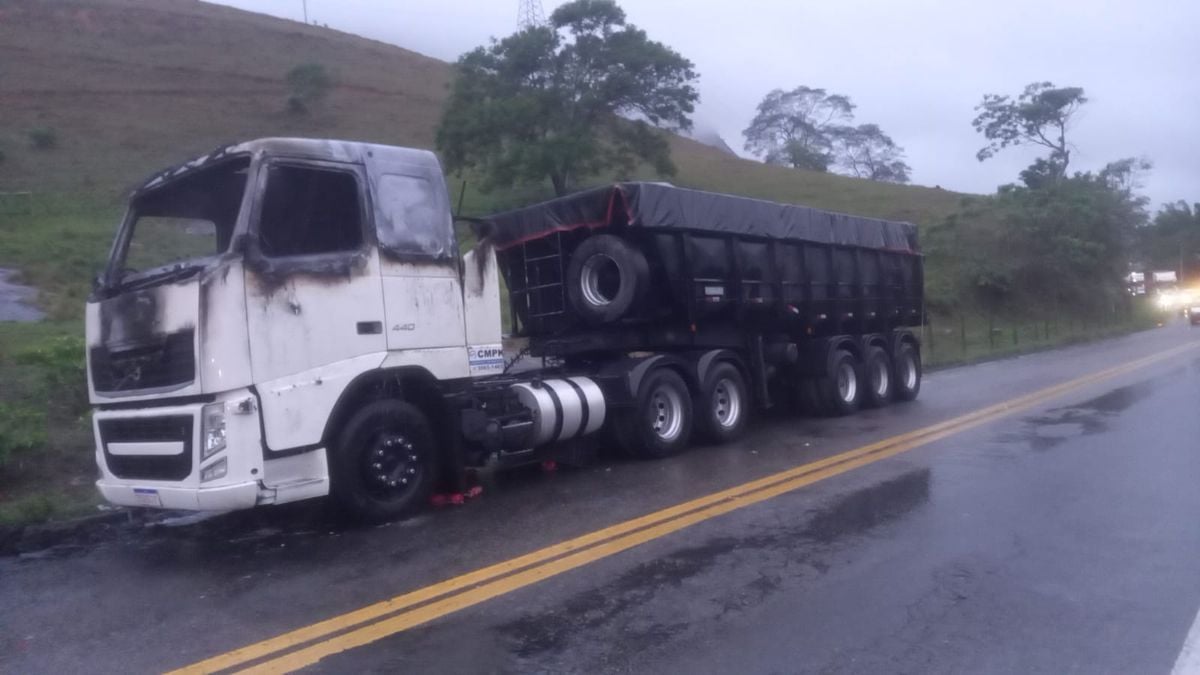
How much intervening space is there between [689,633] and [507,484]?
16.4 feet

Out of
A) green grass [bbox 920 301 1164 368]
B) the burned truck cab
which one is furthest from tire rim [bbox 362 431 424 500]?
green grass [bbox 920 301 1164 368]

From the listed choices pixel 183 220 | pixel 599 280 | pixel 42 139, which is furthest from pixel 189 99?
pixel 183 220

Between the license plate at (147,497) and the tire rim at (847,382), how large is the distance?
33.3ft

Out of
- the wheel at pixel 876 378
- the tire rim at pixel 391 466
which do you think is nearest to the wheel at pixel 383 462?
the tire rim at pixel 391 466

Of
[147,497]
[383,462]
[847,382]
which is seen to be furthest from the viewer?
[847,382]

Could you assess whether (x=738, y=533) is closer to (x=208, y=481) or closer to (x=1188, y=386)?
(x=208, y=481)

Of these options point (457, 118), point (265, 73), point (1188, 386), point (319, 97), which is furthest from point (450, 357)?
point (265, 73)

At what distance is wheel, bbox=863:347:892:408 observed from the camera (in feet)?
53.6

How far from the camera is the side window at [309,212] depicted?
8328mm

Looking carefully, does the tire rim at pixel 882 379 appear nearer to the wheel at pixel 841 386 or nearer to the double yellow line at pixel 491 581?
the wheel at pixel 841 386

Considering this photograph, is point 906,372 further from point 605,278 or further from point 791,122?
point 791,122

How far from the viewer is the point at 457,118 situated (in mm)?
40719

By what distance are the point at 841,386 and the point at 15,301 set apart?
14.8 meters

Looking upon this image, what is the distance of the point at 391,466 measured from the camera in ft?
29.2
